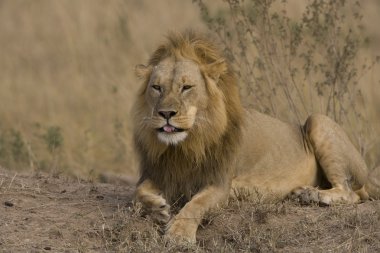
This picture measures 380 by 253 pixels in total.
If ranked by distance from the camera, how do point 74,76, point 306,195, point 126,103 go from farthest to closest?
point 74,76
point 126,103
point 306,195

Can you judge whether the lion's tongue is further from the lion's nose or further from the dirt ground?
the dirt ground

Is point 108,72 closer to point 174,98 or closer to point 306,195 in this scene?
point 306,195

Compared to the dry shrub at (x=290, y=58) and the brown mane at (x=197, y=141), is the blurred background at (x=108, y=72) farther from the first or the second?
the brown mane at (x=197, y=141)

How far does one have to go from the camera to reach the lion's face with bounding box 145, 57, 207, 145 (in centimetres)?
522

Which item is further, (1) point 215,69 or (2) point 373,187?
(2) point 373,187

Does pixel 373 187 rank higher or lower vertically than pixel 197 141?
lower

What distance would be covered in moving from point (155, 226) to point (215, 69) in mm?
1026

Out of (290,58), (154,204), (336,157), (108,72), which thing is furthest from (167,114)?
(108,72)

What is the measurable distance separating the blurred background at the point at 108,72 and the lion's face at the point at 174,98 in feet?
5.84

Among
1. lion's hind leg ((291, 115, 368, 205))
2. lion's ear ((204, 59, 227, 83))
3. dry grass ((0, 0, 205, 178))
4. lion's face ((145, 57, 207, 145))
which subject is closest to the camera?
lion's face ((145, 57, 207, 145))

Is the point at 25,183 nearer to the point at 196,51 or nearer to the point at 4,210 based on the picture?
the point at 4,210

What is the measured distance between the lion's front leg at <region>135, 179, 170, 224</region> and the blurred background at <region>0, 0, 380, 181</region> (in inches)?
66.6

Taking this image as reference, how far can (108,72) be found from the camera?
1112 cm

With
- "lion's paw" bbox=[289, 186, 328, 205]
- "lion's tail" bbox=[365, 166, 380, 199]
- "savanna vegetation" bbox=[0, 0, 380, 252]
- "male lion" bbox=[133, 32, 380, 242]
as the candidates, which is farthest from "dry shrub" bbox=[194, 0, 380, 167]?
"lion's paw" bbox=[289, 186, 328, 205]
